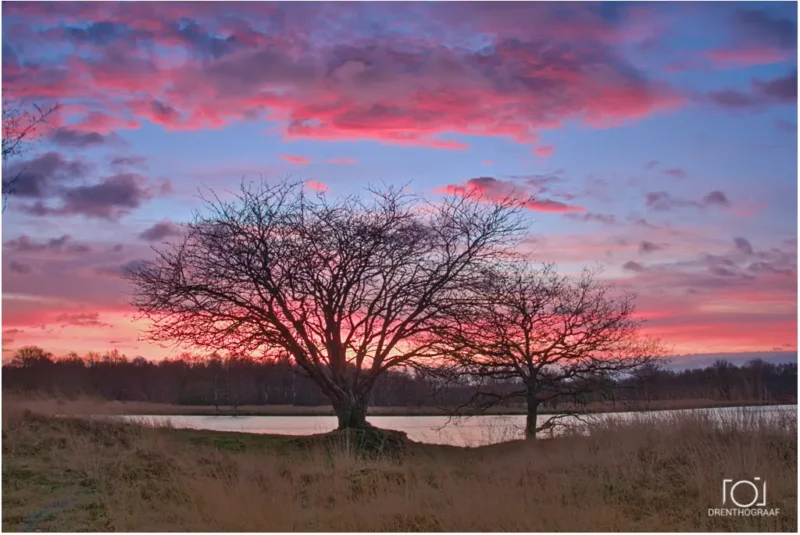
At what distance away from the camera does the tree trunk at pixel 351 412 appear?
19.3 metres

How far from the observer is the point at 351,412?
19.3 m

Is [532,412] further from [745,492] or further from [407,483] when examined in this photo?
[745,492]

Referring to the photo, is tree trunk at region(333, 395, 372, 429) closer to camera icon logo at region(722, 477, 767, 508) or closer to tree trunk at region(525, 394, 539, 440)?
tree trunk at region(525, 394, 539, 440)

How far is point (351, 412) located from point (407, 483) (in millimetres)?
7032

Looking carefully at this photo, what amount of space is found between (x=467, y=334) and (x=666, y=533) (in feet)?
32.4

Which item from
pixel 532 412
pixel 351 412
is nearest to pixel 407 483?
pixel 351 412

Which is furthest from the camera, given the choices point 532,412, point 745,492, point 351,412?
point 532,412

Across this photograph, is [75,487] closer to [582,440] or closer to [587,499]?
[587,499]

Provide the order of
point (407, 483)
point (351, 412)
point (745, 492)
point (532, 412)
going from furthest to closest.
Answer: point (532, 412) < point (351, 412) < point (407, 483) < point (745, 492)

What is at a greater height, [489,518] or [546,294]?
[546,294]

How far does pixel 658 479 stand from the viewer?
12.6m

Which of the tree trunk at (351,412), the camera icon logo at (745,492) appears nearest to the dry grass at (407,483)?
the camera icon logo at (745,492)

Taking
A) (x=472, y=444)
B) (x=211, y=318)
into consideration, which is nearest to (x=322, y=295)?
(x=211, y=318)

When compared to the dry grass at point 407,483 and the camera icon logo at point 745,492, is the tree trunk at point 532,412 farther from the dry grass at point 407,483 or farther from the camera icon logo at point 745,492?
the camera icon logo at point 745,492
